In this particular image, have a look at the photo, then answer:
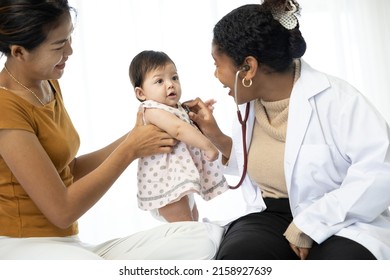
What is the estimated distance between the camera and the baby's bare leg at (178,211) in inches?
78.7

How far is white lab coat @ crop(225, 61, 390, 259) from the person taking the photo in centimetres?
164

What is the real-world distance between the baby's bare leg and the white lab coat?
1.28 ft

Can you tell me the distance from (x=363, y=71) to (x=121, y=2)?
64.7 inches

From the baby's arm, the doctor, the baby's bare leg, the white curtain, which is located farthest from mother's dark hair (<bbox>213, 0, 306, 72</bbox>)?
the white curtain

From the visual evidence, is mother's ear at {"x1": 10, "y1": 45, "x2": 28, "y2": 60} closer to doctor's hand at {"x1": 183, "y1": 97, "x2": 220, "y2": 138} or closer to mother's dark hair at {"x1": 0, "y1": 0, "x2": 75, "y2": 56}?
mother's dark hair at {"x1": 0, "y1": 0, "x2": 75, "y2": 56}

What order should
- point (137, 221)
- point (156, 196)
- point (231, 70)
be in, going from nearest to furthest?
point (231, 70) < point (156, 196) < point (137, 221)

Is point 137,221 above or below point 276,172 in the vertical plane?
below

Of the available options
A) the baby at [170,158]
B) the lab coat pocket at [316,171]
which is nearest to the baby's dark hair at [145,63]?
the baby at [170,158]

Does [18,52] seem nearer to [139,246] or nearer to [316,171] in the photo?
[139,246]

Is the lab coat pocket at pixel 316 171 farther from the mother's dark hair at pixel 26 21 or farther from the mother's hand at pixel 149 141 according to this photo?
the mother's dark hair at pixel 26 21

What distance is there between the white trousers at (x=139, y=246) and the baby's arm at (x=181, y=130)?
250 mm

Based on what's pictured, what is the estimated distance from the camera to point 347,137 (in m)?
1.70
